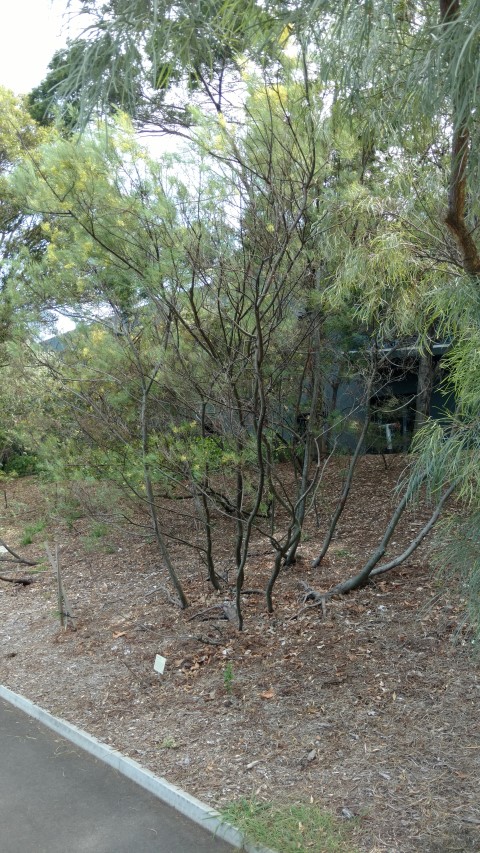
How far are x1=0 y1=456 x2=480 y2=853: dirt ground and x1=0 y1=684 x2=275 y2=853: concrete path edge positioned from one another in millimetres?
88

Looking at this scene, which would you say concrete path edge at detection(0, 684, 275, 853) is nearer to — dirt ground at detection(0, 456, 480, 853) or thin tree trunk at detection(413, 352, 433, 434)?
dirt ground at detection(0, 456, 480, 853)

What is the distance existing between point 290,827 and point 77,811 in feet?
4.63

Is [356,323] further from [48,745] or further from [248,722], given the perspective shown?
[48,745]

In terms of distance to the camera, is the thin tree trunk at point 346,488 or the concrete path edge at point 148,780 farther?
the thin tree trunk at point 346,488

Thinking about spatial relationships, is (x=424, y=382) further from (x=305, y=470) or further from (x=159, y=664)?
(x=159, y=664)

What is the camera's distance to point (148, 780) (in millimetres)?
4895

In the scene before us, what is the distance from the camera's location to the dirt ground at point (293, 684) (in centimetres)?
445

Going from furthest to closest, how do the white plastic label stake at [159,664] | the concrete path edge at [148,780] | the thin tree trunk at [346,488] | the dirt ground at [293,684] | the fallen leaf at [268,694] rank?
the thin tree trunk at [346,488] → the white plastic label stake at [159,664] → the fallen leaf at [268,694] → the dirt ground at [293,684] → the concrete path edge at [148,780]

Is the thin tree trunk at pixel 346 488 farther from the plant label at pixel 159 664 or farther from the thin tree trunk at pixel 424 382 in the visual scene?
the plant label at pixel 159 664

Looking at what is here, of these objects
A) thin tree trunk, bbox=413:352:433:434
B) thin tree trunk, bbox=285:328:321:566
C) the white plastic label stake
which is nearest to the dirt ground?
the white plastic label stake

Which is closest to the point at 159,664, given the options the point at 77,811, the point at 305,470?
the point at 77,811

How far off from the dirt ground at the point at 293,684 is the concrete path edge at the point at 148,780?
88 mm

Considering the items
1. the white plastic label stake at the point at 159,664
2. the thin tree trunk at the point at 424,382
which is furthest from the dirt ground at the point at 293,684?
the thin tree trunk at the point at 424,382

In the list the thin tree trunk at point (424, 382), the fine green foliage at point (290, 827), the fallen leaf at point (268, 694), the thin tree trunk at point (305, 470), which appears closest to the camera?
the fine green foliage at point (290, 827)
